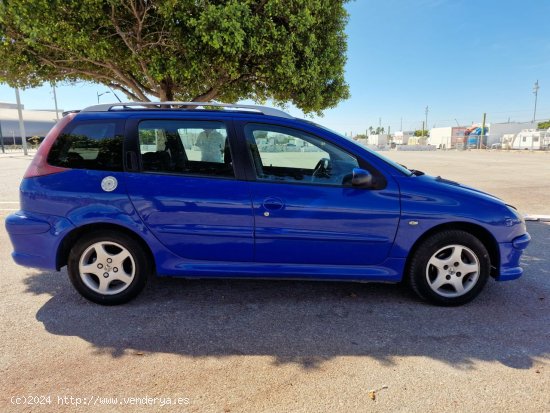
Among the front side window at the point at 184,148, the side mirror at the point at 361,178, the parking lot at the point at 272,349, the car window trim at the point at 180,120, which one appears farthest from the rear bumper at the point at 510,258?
the front side window at the point at 184,148

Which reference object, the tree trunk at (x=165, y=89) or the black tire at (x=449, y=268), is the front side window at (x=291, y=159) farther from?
the tree trunk at (x=165, y=89)

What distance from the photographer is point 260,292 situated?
3.70 m

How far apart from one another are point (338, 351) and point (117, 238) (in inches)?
83.7

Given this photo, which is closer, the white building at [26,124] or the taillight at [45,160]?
the taillight at [45,160]

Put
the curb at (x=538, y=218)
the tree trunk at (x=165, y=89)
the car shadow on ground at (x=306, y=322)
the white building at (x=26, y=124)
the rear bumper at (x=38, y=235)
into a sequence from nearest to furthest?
the car shadow on ground at (x=306, y=322), the rear bumper at (x=38, y=235), the curb at (x=538, y=218), the tree trunk at (x=165, y=89), the white building at (x=26, y=124)

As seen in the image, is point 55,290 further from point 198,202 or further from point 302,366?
point 302,366

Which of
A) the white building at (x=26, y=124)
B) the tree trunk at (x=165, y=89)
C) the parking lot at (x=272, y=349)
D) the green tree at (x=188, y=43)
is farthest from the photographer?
the white building at (x=26, y=124)

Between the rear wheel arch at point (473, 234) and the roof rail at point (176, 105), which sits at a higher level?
the roof rail at point (176, 105)

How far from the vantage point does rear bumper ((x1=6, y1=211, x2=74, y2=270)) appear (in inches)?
128

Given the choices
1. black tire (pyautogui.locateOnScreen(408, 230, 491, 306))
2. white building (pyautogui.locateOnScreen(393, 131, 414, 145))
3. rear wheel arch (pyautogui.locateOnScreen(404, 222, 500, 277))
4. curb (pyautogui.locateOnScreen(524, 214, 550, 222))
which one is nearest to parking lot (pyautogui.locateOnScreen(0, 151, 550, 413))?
black tire (pyautogui.locateOnScreen(408, 230, 491, 306))

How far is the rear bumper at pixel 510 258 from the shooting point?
3336 mm

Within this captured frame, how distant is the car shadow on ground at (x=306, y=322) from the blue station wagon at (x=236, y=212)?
0.27m

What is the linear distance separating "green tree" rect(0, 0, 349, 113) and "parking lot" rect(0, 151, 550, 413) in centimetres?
445

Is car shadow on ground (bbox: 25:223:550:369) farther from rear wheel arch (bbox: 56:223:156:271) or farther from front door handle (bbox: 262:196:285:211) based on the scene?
front door handle (bbox: 262:196:285:211)
